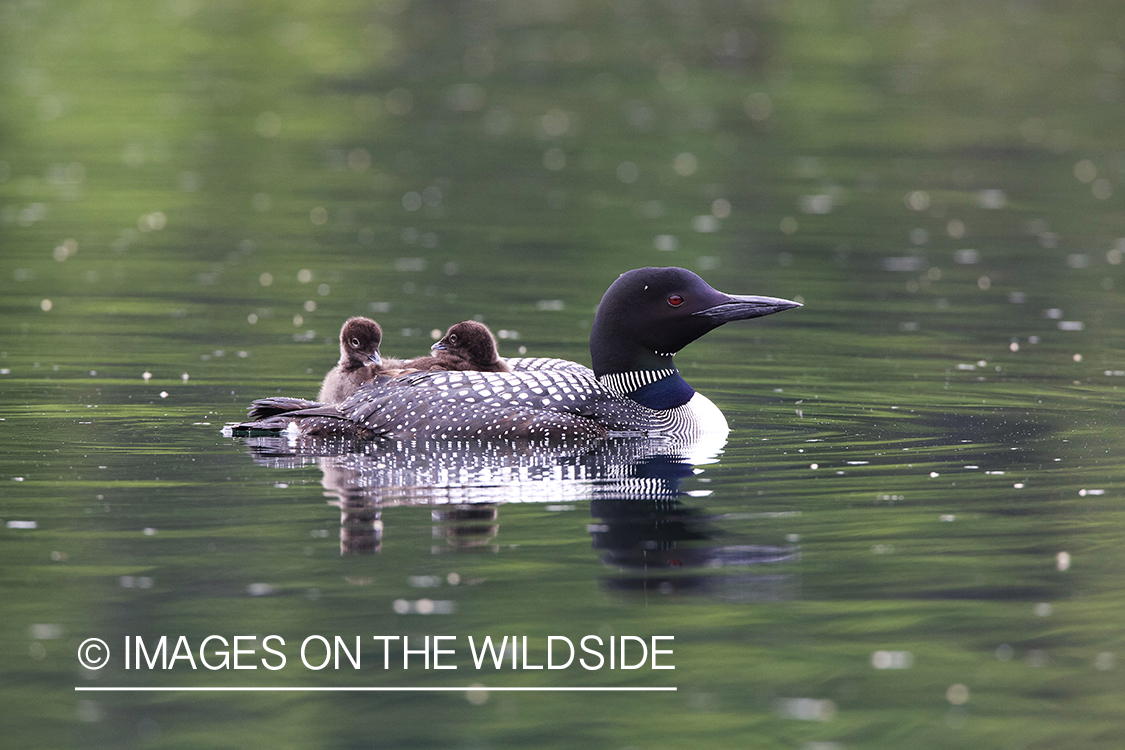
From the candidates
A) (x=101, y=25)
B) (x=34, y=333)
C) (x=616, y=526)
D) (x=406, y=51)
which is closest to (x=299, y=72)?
(x=406, y=51)

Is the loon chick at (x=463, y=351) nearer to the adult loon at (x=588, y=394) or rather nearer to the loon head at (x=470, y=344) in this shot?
the loon head at (x=470, y=344)

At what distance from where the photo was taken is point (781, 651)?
4.91 m

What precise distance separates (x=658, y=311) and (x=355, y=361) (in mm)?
1402

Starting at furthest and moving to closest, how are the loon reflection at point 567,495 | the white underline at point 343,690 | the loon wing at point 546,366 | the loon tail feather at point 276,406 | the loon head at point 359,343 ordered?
the loon wing at point 546,366
the loon head at point 359,343
the loon tail feather at point 276,406
the loon reflection at point 567,495
the white underline at point 343,690

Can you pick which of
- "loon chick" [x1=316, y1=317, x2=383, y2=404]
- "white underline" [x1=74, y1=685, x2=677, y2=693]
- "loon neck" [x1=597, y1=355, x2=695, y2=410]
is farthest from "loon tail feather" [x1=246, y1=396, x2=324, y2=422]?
"white underline" [x1=74, y1=685, x2=677, y2=693]

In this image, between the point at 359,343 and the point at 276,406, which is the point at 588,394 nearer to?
the point at 359,343

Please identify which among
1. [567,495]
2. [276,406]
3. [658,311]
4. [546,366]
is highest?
[658,311]

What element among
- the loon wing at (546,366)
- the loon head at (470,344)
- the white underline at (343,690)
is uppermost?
the loon head at (470,344)

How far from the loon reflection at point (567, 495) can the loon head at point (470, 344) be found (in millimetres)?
600

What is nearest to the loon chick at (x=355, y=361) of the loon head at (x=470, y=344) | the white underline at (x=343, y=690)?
the loon head at (x=470, y=344)

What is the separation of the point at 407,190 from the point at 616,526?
10619 mm

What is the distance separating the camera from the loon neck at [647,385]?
7762 mm

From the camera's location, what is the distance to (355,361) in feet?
25.6

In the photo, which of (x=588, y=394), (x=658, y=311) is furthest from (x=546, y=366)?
(x=658, y=311)
